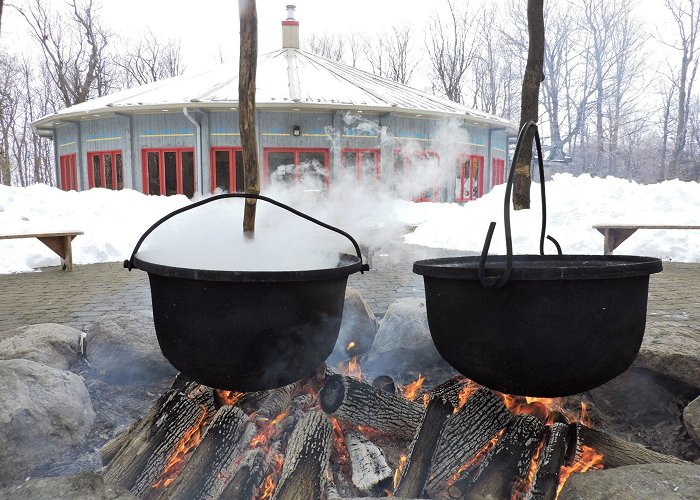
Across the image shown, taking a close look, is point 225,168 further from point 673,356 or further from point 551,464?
point 551,464

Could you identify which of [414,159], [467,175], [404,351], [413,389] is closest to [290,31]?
[414,159]

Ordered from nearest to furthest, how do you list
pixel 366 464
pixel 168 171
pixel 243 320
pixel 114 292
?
pixel 243 320 → pixel 366 464 → pixel 114 292 → pixel 168 171

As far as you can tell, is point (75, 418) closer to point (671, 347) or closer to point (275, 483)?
point (275, 483)

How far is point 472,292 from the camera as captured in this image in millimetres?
1861

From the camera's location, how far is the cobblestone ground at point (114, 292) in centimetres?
516

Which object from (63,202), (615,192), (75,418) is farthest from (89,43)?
(75,418)

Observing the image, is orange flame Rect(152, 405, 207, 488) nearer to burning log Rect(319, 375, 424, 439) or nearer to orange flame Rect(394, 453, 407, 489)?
burning log Rect(319, 375, 424, 439)

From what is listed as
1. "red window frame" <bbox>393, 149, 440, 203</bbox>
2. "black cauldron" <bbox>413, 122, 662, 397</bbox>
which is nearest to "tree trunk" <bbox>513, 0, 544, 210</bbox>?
"red window frame" <bbox>393, 149, 440, 203</bbox>

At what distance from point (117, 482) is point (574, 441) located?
1888mm

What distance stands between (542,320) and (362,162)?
14.4 m

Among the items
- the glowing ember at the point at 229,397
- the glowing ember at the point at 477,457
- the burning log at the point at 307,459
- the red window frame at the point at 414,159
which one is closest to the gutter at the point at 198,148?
the red window frame at the point at 414,159

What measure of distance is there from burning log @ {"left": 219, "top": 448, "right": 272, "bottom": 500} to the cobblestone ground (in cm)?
298

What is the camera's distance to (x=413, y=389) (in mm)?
3021

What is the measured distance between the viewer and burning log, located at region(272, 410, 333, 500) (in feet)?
6.37
